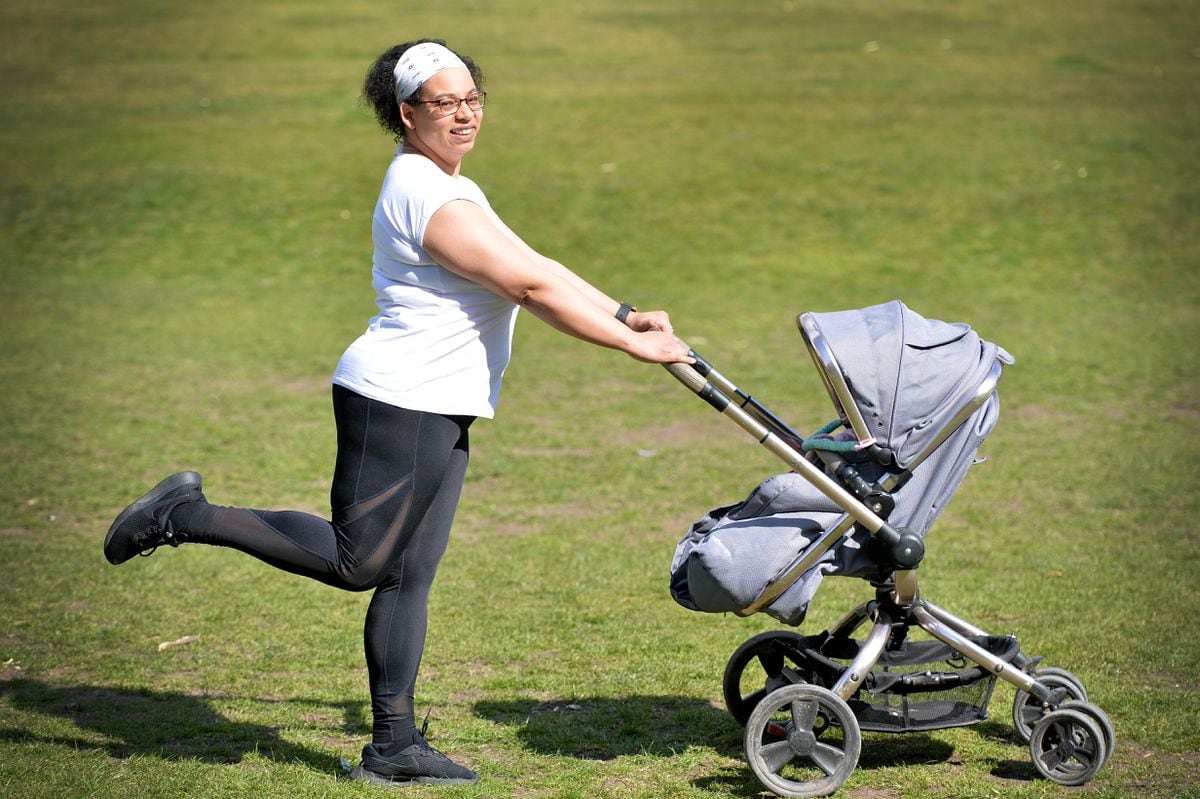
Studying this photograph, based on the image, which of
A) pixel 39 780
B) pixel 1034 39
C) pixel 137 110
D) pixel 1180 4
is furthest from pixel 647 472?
pixel 1180 4

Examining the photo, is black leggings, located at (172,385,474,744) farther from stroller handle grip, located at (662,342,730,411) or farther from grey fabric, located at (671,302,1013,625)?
grey fabric, located at (671,302,1013,625)

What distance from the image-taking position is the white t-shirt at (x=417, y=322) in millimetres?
3523

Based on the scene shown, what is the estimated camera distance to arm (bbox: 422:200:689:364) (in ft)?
11.2

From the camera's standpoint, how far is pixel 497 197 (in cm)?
1678

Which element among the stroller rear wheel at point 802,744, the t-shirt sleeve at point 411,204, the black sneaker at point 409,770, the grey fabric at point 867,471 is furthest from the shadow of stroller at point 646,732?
the t-shirt sleeve at point 411,204

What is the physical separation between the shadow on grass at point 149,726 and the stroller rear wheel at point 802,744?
129 centimetres

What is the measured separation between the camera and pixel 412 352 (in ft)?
11.6

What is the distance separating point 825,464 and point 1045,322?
919 centimetres

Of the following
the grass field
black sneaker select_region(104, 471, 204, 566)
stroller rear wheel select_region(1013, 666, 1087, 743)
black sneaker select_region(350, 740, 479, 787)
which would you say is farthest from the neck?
stroller rear wheel select_region(1013, 666, 1087, 743)

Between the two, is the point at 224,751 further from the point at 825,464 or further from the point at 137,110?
the point at 137,110

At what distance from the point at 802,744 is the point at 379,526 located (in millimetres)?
1349

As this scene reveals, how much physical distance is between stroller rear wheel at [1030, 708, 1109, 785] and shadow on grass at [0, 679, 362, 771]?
2105mm

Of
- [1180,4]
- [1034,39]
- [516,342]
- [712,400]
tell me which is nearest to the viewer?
[712,400]

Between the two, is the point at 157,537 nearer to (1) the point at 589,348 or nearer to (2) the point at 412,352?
(2) the point at 412,352
